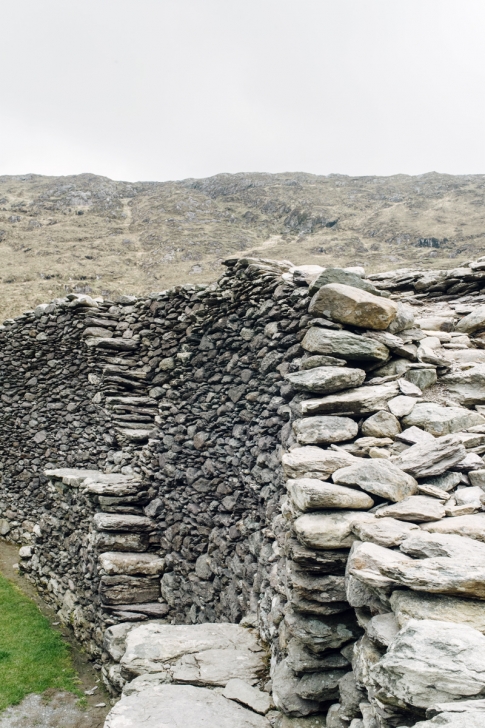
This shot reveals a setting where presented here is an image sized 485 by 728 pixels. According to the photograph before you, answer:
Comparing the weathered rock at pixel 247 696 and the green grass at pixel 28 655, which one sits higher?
the weathered rock at pixel 247 696

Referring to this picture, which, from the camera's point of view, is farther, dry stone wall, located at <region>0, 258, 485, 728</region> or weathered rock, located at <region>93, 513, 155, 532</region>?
weathered rock, located at <region>93, 513, 155, 532</region>

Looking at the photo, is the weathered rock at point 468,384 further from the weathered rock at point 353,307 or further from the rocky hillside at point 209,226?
the rocky hillside at point 209,226

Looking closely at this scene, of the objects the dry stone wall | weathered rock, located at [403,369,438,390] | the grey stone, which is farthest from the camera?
the grey stone

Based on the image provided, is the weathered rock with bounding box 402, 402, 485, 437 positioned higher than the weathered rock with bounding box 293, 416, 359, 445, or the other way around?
the weathered rock with bounding box 402, 402, 485, 437

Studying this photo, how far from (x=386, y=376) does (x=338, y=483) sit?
8.07 ft

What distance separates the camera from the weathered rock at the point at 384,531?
367cm

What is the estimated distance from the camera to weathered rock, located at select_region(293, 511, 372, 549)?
4.20 meters

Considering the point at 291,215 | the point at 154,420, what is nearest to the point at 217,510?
the point at 154,420

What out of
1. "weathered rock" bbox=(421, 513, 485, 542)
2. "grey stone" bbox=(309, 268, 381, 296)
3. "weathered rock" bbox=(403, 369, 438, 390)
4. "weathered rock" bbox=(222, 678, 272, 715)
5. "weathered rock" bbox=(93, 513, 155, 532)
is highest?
"grey stone" bbox=(309, 268, 381, 296)

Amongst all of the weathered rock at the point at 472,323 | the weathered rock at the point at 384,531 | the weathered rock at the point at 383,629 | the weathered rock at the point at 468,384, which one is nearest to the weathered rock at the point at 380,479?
the weathered rock at the point at 384,531

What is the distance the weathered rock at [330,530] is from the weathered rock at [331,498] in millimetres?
84

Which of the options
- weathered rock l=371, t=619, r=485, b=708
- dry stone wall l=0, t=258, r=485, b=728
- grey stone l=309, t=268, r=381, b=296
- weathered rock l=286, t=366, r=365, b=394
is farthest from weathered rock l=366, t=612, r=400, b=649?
grey stone l=309, t=268, r=381, b=296

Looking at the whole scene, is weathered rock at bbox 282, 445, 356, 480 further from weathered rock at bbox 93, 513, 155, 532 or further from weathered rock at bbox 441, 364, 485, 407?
weathered rock at bbox 93, 513, 155, 532

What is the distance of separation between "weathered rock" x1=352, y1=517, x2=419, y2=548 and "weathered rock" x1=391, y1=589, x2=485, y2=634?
0.46 metres
